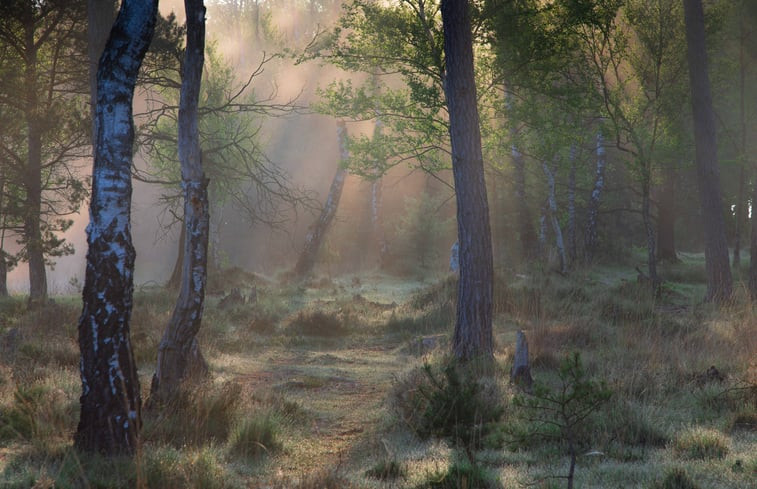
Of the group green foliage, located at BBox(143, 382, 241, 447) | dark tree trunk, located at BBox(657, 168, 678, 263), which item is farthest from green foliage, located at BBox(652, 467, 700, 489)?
dark tree trunk, located at BBox(657, 168, 678, 263)

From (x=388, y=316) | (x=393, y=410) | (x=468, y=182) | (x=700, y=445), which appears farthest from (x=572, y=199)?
(x=700, y=445)

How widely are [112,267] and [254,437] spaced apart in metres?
1.95

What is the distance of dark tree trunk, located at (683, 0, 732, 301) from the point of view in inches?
597

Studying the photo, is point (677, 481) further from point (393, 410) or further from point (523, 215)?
point (523, 215)

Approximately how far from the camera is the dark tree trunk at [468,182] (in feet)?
30.2

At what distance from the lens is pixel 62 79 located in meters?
14.9

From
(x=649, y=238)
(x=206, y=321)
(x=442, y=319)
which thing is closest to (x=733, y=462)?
(x=442, y=319)

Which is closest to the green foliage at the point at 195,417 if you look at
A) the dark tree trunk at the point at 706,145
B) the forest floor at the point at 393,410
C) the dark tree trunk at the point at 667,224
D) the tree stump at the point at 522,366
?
the forest floor at the point at 393,410

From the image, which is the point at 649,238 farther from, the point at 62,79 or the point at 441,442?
the point at 62,79

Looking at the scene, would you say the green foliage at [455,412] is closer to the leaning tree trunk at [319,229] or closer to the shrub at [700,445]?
the shrub at [700,445]

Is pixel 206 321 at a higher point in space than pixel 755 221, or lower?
lower

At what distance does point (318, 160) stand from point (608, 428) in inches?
1445

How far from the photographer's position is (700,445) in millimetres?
5133

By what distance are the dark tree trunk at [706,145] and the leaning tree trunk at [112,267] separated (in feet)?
46.1
